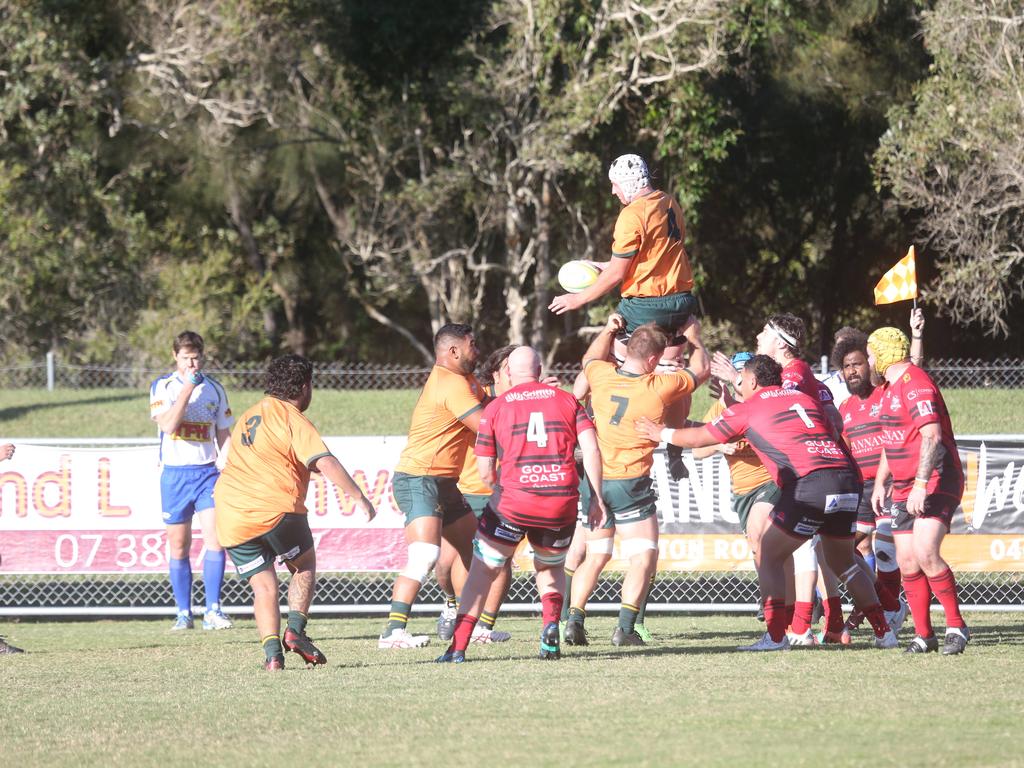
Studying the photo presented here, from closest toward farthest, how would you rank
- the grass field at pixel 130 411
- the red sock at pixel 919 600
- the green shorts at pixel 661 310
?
1. the red sock at pixel 919 600
2. the green shorts at pixel 661 310
3. the grass field at pixel 130 411

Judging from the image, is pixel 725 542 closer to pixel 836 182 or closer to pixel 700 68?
pixel 700 68

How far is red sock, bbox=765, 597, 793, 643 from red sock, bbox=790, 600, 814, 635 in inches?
15.5

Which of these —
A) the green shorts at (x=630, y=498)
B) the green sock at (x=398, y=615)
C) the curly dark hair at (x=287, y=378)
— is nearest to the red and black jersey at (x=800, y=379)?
the green shorts at (x=630, y=498)

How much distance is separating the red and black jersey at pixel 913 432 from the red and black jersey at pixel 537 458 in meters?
2.14

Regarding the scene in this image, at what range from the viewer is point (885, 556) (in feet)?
33.9

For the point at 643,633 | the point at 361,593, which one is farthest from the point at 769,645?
the point at 361,593

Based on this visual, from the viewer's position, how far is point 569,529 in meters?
8.38

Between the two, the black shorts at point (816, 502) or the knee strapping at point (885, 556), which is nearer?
the black shorts at point (816, 502)

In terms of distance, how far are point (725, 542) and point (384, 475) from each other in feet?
10.2

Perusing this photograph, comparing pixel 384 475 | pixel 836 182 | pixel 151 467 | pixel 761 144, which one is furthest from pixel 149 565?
pixel 836 182

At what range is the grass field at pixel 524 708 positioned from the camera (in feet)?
17.8

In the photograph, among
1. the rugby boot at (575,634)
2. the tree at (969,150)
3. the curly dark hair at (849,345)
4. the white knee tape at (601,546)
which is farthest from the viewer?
the tree at (969,150)

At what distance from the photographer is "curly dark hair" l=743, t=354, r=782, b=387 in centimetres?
877

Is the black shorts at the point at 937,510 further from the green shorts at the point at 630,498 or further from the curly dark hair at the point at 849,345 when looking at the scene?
the curly dark hair at the point at 849,345
